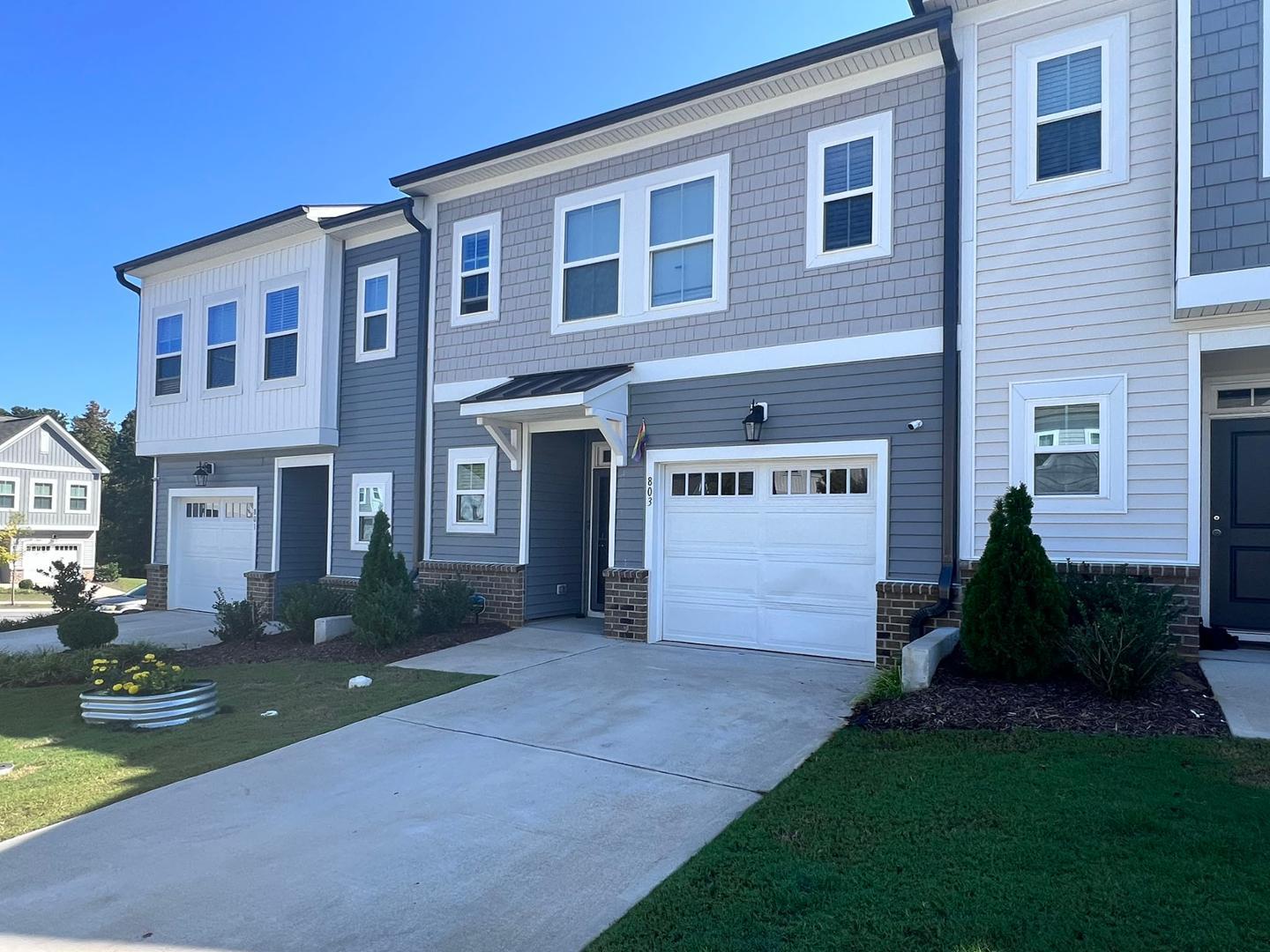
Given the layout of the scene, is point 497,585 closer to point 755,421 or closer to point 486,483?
point 486,483

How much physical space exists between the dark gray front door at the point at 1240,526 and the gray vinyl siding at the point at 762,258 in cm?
323

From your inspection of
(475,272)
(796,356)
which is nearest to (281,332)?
(475,272)

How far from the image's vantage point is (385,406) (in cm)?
1295

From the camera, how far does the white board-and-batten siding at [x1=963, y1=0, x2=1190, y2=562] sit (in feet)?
24.0

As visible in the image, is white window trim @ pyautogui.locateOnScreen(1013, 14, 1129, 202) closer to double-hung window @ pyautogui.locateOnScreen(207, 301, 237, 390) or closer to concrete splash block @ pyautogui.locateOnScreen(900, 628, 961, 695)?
concrete splash block @ pyautogui.locateOnScreen(900, 628, 961, 695)

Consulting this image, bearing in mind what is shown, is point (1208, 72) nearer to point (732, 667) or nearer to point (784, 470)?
point (784, 470)

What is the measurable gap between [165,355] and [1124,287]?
1515cm

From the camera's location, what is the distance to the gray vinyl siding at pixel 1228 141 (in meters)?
6.76

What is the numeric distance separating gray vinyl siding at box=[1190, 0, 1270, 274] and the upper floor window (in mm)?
10046

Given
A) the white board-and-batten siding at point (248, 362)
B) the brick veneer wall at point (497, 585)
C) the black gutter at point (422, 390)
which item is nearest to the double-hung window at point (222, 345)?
the white board-and-batten siding at point (248, 362)

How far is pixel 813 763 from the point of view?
543cm

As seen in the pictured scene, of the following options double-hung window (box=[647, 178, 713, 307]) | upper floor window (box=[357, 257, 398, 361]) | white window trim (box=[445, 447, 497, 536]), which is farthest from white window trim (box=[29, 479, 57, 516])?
double-hung window (box=[647, 178, 713, 307])

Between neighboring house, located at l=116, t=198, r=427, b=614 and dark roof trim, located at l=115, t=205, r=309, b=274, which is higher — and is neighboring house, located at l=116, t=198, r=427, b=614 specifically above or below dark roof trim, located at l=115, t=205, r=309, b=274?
below

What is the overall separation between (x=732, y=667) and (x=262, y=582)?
29.9 feet
